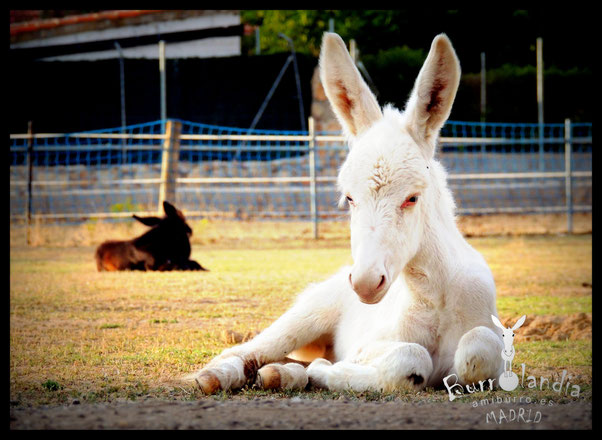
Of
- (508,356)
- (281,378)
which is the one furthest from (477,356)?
(281,378)

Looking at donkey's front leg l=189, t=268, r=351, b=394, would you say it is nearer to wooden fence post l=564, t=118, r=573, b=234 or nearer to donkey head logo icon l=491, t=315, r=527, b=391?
donkey head logo icon l=491, t=315, r=527, b=391

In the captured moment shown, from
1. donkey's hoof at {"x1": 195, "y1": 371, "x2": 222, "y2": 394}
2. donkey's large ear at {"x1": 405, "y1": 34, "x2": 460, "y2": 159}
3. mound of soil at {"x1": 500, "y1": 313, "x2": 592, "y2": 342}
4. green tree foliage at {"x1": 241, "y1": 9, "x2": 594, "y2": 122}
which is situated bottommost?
mound of soil at {"x1": 500, "y1": 313, "x2": 592, "y2": 342}

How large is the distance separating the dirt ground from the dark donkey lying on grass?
317 inches

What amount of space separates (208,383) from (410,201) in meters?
1.38

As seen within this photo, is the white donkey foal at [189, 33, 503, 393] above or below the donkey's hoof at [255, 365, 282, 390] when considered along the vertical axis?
above

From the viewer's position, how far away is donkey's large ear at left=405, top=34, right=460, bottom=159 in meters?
4.02

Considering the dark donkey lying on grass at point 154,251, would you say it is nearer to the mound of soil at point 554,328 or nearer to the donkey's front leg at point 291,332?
the mound of soil at point 554,328

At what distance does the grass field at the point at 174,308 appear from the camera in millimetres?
4703

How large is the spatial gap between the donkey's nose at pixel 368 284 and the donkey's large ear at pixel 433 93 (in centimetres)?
90

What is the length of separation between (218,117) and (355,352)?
18.4 m

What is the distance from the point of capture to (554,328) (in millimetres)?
6578

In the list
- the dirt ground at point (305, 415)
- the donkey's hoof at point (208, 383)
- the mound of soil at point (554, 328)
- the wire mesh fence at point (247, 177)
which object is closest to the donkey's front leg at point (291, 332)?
the donkey's hoof at point (208, 383)

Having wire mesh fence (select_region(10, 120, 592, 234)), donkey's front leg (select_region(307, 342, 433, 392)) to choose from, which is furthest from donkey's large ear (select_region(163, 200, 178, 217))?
donkey's front leg (select_region(307, 342, 433, 392))
